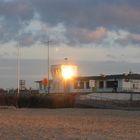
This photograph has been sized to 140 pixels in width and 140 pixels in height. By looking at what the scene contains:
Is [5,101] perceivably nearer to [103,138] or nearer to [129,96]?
[129,96]

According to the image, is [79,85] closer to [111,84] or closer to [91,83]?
[91,83]

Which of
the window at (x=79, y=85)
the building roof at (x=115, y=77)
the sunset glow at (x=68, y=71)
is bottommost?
the window at (x=79, y=85)

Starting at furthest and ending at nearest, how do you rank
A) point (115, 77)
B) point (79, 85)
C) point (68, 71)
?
1. point (79, 85)
2. point (115, 77)
3. point (68, 71)

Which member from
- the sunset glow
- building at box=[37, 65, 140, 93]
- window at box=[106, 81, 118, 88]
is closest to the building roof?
building at box=[37, 65, 140, 93]

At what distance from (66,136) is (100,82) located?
80968 millimetres

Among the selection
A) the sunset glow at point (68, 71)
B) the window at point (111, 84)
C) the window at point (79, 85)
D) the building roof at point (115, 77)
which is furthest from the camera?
the window at point (79, 85)

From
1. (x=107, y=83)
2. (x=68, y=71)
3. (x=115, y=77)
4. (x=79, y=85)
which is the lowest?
(x=79, y=85)

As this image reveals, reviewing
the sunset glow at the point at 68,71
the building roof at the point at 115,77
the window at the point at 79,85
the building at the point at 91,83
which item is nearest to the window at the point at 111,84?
the building at the point at 91,83

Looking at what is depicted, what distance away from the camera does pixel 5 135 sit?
74.5 ft

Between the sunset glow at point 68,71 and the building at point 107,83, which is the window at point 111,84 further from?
the sunset glow at point 68,71

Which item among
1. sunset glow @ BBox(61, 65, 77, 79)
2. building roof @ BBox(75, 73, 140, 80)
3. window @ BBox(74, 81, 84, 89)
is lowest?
window @ BBox(74, 81, 84, 89)

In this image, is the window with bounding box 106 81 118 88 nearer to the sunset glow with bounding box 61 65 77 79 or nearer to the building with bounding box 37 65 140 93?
the building with bounding box 37 65 140 93

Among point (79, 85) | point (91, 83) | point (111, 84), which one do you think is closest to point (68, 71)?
point (91, 83)

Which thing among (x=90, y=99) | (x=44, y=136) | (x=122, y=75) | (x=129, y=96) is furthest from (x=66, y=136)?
(x=122, y=75)
